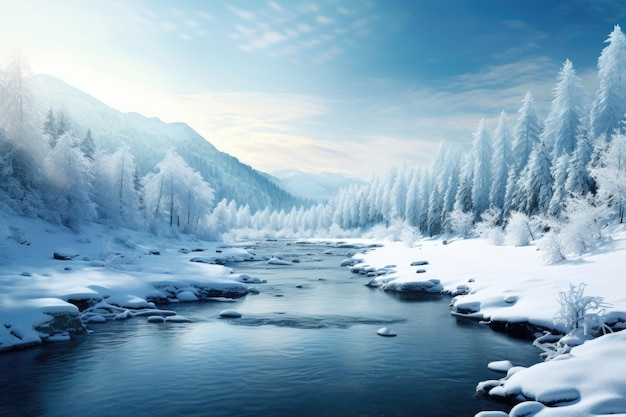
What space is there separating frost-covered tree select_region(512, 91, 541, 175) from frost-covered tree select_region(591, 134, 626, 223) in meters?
19.7

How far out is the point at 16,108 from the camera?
43.5 metres

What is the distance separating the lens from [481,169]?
6688 cm

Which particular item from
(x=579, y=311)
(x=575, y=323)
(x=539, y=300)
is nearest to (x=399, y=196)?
(x=539, y=300)

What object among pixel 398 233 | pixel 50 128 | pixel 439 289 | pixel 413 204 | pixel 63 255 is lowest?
pixel 439 289

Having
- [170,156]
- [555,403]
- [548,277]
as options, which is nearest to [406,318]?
[548,277]

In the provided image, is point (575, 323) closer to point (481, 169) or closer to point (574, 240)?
point (574, 240)

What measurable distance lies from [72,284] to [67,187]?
84.1 feet

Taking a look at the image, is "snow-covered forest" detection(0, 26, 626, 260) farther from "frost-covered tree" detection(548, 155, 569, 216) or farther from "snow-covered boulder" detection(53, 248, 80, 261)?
"snow-covered boulder" detection(53, 248, 80, 261)

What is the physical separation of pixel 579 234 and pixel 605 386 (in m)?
20.7

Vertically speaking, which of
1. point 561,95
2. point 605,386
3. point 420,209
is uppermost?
point 561,95

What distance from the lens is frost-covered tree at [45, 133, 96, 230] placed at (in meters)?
44.2

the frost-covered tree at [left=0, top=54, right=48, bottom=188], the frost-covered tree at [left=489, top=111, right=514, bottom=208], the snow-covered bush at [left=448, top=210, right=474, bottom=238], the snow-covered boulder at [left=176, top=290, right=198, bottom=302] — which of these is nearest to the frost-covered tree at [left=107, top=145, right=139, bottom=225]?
the frost-covered tree at [left=0, top=54, right=48, bottom=188]

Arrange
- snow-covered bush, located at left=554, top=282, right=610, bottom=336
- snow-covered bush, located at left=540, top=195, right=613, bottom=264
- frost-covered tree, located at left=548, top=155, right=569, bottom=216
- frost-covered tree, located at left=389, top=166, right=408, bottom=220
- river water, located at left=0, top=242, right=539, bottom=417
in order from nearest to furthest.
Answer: river water, located at left=0, top=242, right=539, bottom=417 → snow-covered bush, located at left=554, top=282, right=610, bottom=336 → snow-covered bush, located at left=540, top=195, right=613, bottom=264 → frost-covered tree, located at left=548, top=155, right=569, bottom=216 → frost-covered tree, located at left=389, top=166, right=408, bottom=220

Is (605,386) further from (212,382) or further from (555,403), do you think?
(212,382)
